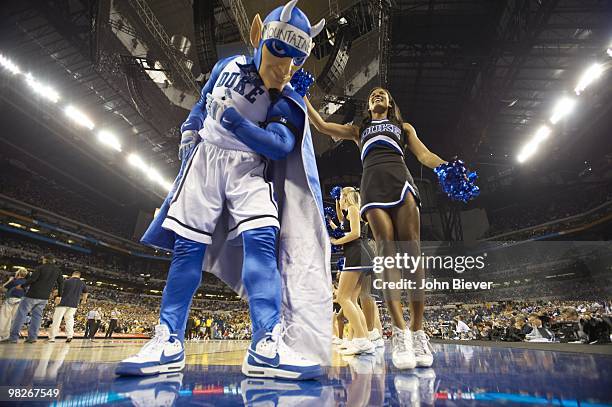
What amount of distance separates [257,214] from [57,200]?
27553 mm

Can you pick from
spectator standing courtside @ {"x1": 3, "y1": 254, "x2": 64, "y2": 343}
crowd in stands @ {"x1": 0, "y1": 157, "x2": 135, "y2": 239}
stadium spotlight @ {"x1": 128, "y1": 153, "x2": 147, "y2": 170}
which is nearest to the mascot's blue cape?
spectator standing courtside @ {"x1": 3, "y1": 254, "x2": 64, "y2": 343}

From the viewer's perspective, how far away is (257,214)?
1.58 m

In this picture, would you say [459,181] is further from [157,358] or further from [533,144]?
[533,144]

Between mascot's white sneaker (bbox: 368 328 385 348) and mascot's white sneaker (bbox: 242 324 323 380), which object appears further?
mascot's white sneaker (bbox: 368 328 385 348)

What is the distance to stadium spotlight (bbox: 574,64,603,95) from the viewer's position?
1240 cm

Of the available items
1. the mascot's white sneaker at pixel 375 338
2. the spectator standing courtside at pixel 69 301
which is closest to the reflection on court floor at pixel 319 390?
the mascot's white sneaker at pixel 375 338

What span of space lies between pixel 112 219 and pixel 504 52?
2750 cm

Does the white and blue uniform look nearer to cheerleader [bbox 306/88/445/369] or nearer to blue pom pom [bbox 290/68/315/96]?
blue pom pom [bbox 290/68/315/96]

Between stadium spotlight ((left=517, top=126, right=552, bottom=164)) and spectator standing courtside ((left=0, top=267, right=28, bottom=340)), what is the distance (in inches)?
818

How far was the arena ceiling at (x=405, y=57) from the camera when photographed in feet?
30.5

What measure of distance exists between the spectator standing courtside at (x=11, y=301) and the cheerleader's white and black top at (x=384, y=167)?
6.97 meters

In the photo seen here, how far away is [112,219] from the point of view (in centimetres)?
2742

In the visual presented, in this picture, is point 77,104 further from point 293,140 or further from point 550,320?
point 550,320

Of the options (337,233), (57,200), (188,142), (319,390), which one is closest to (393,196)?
(188,142)
